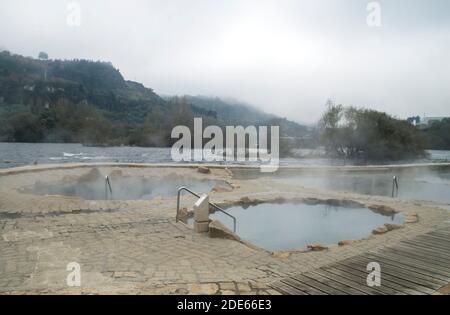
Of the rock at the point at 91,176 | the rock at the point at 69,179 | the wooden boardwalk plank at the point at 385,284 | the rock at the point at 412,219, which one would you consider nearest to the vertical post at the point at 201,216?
the wooden boardwalk plank at the point at 385,284

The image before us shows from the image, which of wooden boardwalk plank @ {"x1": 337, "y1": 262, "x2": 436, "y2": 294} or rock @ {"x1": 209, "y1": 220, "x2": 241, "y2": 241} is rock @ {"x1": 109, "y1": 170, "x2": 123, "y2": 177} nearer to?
rock @ {"x1": 209, "y1": 220, "x2": 241, "y2": 241}

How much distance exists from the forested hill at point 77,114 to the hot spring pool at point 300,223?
76.7ft

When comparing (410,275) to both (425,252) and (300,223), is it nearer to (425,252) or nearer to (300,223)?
(425,252)

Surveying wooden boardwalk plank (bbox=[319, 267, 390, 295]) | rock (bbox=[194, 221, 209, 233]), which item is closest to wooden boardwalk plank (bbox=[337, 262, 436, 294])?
wooden boardwalk plank (bbox=[319, 267, 390, 295])

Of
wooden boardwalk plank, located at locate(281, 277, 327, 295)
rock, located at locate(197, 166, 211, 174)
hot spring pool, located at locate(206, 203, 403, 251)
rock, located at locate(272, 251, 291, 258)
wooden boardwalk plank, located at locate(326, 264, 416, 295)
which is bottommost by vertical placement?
hot spring pool, located at locate(206, 203, 403, 251)

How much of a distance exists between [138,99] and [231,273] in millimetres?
68194

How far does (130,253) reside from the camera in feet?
12.1

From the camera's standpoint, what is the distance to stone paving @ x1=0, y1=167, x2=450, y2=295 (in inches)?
112

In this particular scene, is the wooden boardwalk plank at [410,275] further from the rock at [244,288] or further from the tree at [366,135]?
the tree at [366,135]

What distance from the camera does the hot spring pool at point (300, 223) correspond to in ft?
19.6

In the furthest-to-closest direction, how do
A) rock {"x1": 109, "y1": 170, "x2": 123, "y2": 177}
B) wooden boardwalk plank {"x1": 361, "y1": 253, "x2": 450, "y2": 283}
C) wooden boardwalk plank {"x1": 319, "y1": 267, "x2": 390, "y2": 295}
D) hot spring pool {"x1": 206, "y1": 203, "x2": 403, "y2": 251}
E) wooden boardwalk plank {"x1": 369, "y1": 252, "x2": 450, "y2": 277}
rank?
rock {"x1": 109, "y1": 170, "x2": 123, "y2": 177}
hot spring pool {"x1": 206, "y1": 203, "x2": 403, "y2": 251}
wooden boardwalk plank {"x1": 369, "y1": 252, "x2": 450, "y2": 277}
wooden boardwalk plank {"x1": 361, "y1": 253, "x2": 450, "y2": 283}
wooden boardwalk plank {"x1": 319, "y1": 267, "x2": 390, "y2": 295}

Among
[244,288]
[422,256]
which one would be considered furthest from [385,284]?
[244,288]

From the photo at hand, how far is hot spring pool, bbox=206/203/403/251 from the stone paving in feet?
3.69
